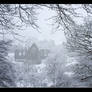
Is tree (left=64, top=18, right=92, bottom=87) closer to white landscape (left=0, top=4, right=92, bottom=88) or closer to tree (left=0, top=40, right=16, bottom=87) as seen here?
white landscape (left=0, top=4, right=92, bottom=88)

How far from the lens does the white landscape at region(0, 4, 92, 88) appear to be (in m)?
1.87

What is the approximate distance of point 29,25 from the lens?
1987mm

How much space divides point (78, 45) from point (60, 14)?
477mm

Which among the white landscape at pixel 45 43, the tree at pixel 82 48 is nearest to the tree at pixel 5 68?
the white landscape at pixel 45 43

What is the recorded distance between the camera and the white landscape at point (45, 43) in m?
1.87

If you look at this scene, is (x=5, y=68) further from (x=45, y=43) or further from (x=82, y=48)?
(x=82, y=48)

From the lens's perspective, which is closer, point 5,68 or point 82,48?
point 5,68

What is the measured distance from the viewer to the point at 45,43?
1.91 m

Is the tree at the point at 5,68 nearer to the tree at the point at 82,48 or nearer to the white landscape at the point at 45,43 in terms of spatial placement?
the white landscape at the point at 45,43

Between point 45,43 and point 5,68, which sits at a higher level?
point 45,43

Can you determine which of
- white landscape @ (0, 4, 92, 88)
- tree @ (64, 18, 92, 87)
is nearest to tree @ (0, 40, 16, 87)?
white landscape @ (0, 4, 92, 88)

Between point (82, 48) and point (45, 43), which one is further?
point (82, 48)

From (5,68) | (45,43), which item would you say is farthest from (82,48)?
(5,68)
